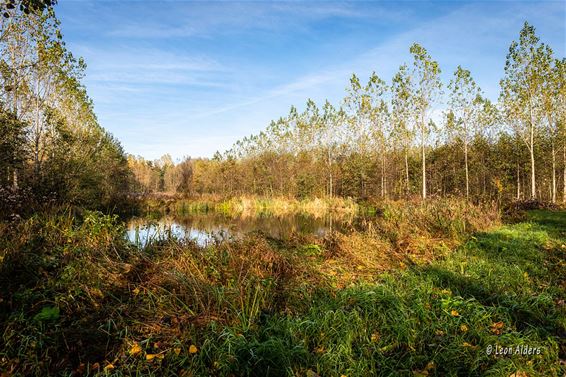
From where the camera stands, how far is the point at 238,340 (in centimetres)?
284

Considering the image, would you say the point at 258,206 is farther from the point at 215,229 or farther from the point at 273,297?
the point at 273,297

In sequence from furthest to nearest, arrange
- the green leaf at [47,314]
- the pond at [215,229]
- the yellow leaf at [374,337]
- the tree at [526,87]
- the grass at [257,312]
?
the tree at [526,87]
the pond at [215,229]
the green leaf at [47,314]
the yellow leaf at [374,337]
the grass at [257,312]

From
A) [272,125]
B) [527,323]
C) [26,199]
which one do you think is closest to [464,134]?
[272,125]

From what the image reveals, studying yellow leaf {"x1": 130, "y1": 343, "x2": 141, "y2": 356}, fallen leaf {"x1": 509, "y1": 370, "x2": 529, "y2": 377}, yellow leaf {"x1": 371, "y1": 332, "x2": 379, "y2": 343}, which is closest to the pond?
yellow leaf {"x1": 130, "y1": 343, "x2": 141, "y2": 356}

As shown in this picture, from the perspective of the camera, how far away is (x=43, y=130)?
54.5ft

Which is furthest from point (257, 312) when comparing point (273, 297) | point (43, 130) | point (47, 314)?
point (43, 130)

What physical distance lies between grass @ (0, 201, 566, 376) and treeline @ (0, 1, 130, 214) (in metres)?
3.63

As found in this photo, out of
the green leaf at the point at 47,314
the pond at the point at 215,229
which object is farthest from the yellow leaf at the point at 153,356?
the pond at the point at 215,229

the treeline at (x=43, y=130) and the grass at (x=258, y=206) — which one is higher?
the treeline at (x=43, y=130)

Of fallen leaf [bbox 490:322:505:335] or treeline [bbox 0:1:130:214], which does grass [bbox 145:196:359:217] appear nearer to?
treeline [bbox 0:1:130:214]

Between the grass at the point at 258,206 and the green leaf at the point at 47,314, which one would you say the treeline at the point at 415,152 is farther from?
the green leaf at the point at 47,314

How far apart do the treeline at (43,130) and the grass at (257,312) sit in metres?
3.63

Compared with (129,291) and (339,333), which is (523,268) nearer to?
(339,333)

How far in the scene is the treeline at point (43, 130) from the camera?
8.27 m
